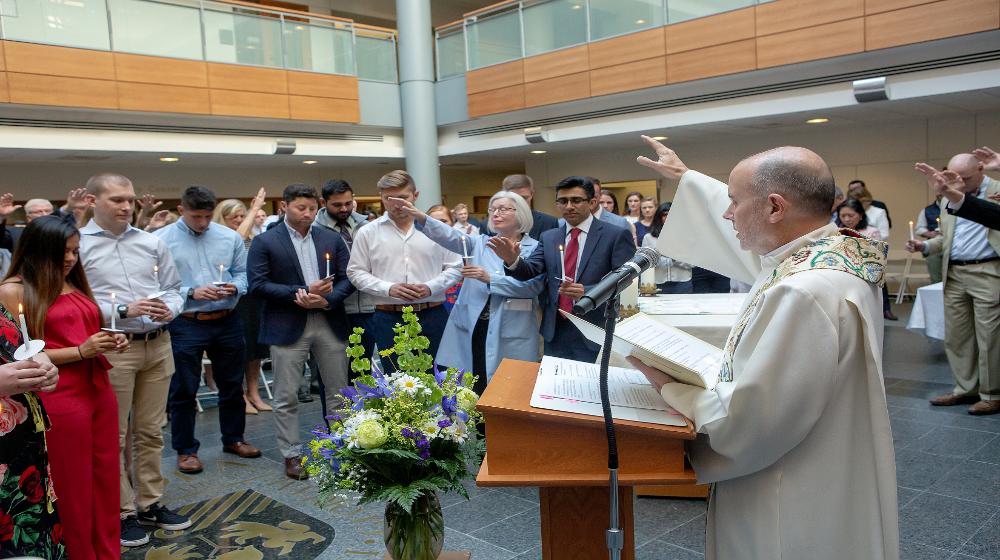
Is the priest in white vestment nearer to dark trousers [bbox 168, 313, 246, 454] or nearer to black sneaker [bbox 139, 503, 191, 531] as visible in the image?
black sneaker [bbox 139, 503, 191, 531]

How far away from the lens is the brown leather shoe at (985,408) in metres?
4.75

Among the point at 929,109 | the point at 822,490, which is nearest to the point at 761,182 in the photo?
the point at 822,490

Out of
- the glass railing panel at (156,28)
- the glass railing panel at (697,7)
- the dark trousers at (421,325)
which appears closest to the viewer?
the dark trousers at (421,325)

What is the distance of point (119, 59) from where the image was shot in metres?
9.91

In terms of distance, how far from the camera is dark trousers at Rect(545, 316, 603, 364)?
3.80 meters

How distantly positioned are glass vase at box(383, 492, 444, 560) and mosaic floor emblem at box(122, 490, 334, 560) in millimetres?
1152

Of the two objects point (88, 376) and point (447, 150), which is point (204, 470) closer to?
point (88, 376)

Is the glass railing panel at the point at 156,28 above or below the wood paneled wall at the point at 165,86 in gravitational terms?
above

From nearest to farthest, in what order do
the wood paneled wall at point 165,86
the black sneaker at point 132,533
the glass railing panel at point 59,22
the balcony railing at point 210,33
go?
the black sneaker at point 132,533 → the glass railing panel at point 59,22 → the wood paneled wall at point 165,86 → the balcony railing at point 210,33

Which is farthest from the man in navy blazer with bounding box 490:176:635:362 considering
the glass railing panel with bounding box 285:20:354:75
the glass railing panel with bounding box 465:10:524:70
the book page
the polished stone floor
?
the glass railing panel with bounding box 285:20:354:75

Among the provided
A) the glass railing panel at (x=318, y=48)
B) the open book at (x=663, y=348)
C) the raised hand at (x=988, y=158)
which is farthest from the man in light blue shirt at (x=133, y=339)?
the glass railing panel at (x=318, y=48)

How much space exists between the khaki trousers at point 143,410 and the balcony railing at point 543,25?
873cm

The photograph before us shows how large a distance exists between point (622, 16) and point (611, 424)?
10217 millimetres

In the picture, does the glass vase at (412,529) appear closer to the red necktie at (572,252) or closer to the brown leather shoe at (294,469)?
the red necktie at (572,252)
